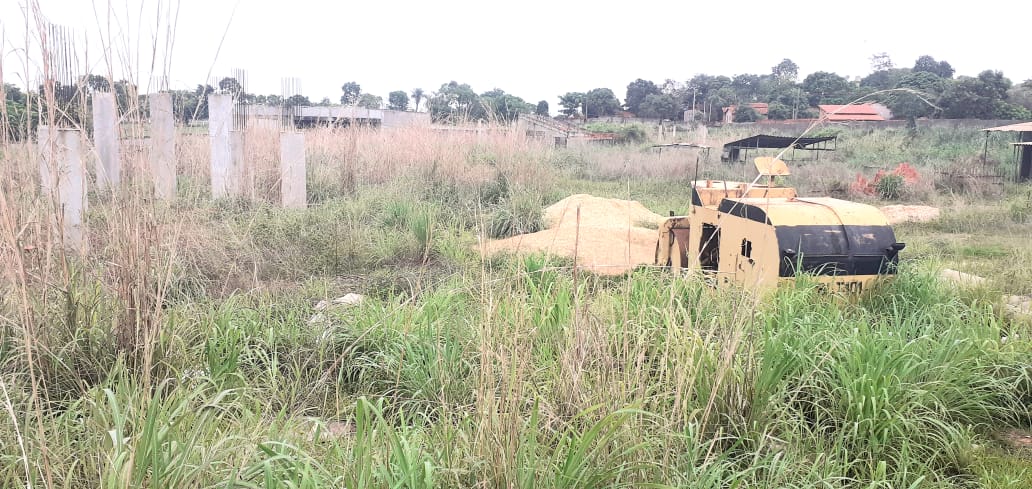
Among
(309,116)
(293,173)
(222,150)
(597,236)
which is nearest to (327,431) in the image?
(597,236)

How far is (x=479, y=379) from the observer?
7.85 feet

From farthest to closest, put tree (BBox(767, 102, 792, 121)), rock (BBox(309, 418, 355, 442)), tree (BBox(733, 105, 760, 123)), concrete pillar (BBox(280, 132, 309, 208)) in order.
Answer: tree (BBox(733, 105, 760, 123))
tree (BBox(767, 102, 792, 121))
concrete pillar (BBox(280, 132, 309, 208))
rock (BBox(309, 418, 355, 442))

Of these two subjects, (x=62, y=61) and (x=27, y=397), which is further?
(x=62, y=61)

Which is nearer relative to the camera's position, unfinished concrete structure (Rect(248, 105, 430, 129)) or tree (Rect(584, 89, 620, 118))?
unfinished concrete structure (Rect(248, 105, 430, 129))

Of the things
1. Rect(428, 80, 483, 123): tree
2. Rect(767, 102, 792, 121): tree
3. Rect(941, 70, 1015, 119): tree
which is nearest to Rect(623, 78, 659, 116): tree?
Rect(767, 102, 792, 121): tree

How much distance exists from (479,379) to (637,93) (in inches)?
1934

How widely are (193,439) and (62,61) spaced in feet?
7.31

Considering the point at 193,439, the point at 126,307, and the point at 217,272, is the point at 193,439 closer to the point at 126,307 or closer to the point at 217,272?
the point at 126,307

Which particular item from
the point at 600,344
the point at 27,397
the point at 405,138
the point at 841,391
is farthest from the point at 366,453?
the point at 405,138

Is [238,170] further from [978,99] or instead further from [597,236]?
[978,99]

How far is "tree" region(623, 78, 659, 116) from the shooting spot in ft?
160

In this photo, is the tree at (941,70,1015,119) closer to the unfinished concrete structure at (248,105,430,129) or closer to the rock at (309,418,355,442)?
the unfinished concrete structure at (248,105,430,129)

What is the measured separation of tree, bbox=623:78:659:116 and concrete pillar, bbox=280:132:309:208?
4031cm

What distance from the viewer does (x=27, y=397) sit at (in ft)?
8.83
